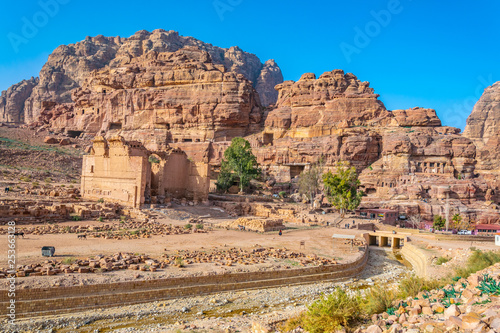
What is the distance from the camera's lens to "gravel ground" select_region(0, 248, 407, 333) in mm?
10266

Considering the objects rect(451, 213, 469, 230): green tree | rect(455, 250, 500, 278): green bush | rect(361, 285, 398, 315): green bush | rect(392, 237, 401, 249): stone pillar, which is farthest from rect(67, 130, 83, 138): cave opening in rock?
rect(361, 285, 398, 315): green bush

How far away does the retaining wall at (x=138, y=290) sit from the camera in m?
10.6

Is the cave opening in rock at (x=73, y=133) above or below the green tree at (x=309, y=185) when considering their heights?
above

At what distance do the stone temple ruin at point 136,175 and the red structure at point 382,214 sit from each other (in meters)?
16.4

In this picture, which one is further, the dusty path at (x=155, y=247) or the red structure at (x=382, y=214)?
the red structure at (x=382, y=214)

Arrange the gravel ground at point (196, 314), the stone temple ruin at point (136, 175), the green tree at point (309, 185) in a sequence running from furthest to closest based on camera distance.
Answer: the green tree at point (309, 185) → the stone temple ruin at point (136, 175) → the gravel ground at point (196, 314)

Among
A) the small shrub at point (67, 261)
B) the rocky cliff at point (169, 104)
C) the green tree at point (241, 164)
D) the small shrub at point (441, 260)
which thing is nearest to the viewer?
the small shrub at point (67, 261)

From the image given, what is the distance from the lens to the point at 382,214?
1432 inches

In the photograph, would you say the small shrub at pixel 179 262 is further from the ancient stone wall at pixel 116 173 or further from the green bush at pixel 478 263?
the ancient stone wall at pixel 116 173

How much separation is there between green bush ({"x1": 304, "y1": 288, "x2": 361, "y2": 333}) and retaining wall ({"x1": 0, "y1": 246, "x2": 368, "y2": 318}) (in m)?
5.22

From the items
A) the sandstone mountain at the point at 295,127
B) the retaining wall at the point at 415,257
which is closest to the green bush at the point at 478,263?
Result: the retaining wall at the point at 415,257

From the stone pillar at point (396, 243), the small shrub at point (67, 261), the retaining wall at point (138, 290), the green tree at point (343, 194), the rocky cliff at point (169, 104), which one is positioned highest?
the rocky cliff at point (169, 104)

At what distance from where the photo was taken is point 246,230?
2491 centimetres

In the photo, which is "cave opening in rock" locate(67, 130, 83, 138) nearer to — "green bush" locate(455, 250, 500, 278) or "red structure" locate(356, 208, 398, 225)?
"red structure" locate(356, 208, 398, 225)
